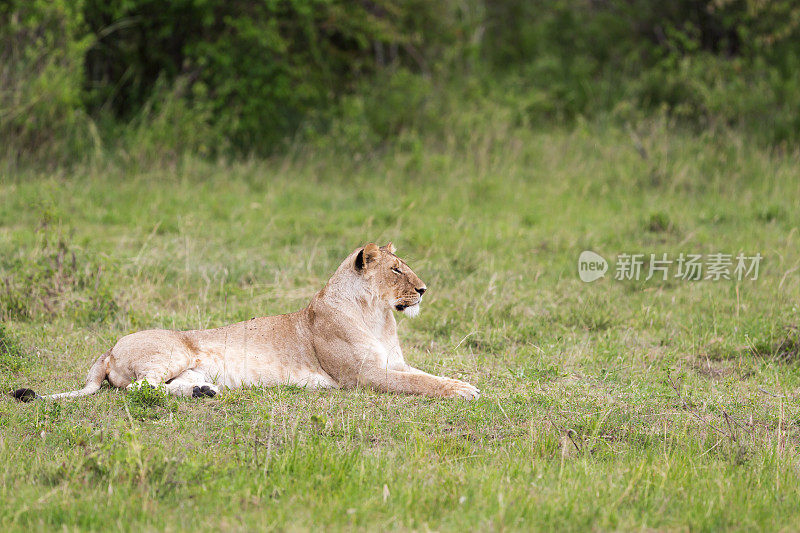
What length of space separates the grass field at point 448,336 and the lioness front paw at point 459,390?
116 mm

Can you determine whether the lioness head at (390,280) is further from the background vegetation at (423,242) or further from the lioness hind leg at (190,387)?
the lioness hind leg at (190,387)

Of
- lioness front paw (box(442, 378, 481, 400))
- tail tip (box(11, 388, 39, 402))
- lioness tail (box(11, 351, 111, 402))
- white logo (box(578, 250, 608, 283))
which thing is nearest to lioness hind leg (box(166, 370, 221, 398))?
lioness tail (box(11, 351, 111, 402))

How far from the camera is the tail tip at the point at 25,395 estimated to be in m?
5.27

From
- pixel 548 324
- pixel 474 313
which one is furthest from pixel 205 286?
pixel 548 324

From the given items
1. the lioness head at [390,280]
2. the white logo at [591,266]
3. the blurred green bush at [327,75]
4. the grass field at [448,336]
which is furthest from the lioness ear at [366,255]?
the blurred green bush at [327,75]

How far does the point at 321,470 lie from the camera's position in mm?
4195

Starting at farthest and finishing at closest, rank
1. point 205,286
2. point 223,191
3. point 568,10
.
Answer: point 568,10 → point 223,191 → point 205,286

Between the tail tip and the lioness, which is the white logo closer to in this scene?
the lioness

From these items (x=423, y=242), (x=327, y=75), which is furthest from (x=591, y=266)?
(x=327, y=75)

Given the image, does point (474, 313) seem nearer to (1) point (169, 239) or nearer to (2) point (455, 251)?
(2) point (455, 251)

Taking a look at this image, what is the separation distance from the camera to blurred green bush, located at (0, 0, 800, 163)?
12.4 m

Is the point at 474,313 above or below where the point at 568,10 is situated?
below

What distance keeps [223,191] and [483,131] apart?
3971 millimetres

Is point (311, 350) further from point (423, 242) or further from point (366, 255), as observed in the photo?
point (423, 242)
